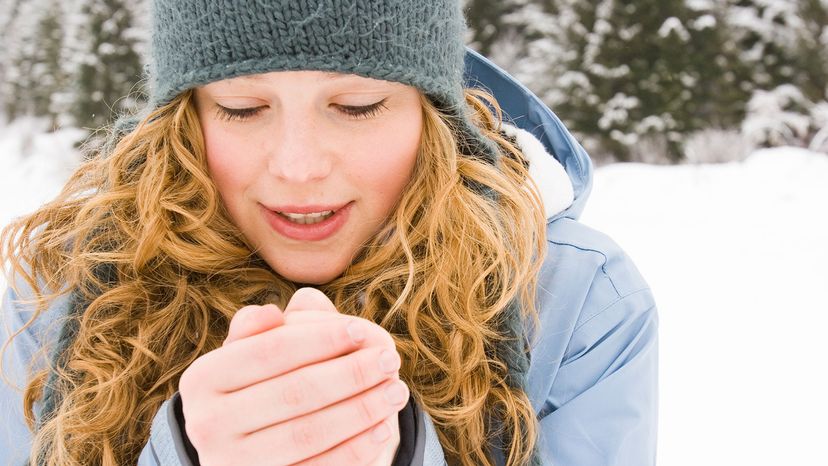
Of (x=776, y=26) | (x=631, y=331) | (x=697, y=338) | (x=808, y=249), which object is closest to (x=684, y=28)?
(x=776, y=26)

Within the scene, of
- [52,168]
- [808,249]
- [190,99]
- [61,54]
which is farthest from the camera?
[61,54]

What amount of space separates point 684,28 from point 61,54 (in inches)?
547

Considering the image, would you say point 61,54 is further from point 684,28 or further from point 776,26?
point 776,26

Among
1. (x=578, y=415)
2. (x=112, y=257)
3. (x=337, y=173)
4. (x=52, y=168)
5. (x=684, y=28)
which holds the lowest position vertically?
(x=52, y=168)

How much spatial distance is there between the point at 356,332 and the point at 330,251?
68cm

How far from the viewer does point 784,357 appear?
4.18 metres

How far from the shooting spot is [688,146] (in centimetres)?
1170

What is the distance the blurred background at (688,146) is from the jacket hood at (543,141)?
1062mm

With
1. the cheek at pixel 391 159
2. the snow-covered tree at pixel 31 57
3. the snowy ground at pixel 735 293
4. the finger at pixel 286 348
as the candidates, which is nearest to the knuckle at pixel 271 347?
the finger at pixel 286 348

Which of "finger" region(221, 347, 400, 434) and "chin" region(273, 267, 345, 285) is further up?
"finger" region(221, 347, 400, 434)

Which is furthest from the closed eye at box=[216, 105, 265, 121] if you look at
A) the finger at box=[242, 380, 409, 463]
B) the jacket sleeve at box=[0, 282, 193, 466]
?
the finger at box=[242, 380, 409, 463]

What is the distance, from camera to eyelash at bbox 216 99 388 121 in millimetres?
1429

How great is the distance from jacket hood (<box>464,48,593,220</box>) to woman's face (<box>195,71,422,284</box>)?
47 centimetres

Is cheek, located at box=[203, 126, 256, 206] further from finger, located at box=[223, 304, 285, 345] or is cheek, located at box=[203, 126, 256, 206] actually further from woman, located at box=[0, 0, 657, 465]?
finger, located at box=[223, 304, 285, 345]
